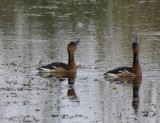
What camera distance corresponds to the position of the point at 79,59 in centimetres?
2372

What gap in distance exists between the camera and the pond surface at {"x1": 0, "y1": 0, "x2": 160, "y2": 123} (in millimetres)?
15582

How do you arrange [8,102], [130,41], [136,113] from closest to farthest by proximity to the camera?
[136,113] < [8,102] < [130,41]

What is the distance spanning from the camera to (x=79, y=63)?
22.7 m

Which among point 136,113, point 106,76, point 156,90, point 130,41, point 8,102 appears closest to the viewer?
point 136,113

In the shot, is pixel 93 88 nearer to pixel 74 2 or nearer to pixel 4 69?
pixel 4 69

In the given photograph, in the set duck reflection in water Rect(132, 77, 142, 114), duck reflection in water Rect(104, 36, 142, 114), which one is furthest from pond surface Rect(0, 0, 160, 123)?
duck reflection in water Rect(104, 36, 142, 114)

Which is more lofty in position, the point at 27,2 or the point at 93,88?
the point at 27,2

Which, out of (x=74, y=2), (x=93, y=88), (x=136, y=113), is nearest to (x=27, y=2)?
(x=74, y=2)

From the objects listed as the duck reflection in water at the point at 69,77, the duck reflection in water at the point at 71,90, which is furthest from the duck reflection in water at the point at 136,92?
the duck reflection in water at the point at 69,77

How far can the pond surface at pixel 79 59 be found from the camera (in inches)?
613

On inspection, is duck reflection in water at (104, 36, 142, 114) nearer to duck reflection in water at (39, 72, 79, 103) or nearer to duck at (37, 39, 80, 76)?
duck reflection in water at (39, 72, 79, 103)

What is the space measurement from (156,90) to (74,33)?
45.4ft

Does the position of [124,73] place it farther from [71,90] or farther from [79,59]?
[79,59]

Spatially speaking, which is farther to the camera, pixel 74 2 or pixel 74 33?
pixel 74 2
